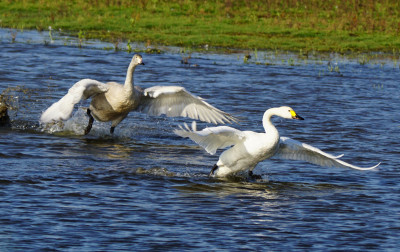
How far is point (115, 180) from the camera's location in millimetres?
8852

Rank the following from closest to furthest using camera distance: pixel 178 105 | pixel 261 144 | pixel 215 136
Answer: pixel 261 144, pixel 215 136, pixel 178 105

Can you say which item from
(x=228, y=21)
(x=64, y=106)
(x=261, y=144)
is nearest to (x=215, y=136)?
(x=261, y=144)

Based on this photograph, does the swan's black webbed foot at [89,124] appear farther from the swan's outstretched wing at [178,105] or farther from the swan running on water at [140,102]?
the swan's outstretched wing at [178,105]

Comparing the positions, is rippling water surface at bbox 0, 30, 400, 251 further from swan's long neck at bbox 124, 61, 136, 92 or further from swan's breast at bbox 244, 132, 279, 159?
swan's long neck at bbox 124, 61, 136, 92

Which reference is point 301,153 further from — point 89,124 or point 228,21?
point 228,21

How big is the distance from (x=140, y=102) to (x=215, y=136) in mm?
3219

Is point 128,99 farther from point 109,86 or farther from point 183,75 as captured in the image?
point 183,75

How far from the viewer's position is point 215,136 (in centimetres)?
895

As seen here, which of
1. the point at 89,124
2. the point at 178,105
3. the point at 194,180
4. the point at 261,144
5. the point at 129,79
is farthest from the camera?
the point at 89,124

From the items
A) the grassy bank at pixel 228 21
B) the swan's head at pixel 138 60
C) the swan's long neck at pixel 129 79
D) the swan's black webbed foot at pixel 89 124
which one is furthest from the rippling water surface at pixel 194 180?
the grassy bank at pixel 228 21

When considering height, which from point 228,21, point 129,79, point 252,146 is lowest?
point 252,146

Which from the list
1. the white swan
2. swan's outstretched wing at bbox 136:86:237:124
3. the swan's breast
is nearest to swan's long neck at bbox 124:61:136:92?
swan's outstretched wing at bbox 136:86:237:124

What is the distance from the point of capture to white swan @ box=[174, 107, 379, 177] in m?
8.75

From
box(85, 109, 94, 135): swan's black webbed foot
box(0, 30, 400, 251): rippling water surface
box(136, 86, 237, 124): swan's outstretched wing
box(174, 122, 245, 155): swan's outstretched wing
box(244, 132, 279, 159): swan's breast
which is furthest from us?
box(85, 109, 94, 135): swan's black webbed foot
